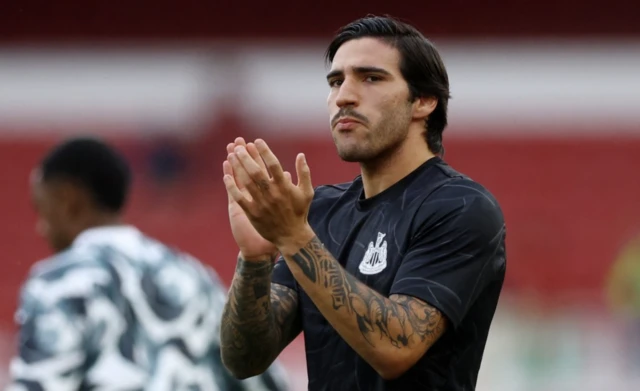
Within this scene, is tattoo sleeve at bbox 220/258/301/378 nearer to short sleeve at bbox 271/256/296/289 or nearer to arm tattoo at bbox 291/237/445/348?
short sleeve at bbox 271/256/296/289

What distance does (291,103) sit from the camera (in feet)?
53.9

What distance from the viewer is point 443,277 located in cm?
297

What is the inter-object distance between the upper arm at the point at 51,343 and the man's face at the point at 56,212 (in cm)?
53

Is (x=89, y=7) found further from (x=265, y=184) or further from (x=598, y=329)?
(x=265, y=184)

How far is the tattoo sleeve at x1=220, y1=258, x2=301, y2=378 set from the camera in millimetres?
3164

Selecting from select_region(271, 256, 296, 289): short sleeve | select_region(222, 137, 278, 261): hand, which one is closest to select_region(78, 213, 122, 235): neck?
select_region(271, 256, 296, 289): short sleeve

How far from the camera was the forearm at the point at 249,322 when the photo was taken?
3160 mm

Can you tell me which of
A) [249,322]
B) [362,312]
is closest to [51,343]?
[249,322]

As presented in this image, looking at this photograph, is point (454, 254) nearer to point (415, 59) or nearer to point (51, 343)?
point (415, 59)

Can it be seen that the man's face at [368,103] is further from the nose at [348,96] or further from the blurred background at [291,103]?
the blurred background at [291,103]

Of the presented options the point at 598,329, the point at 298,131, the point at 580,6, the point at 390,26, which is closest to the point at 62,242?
the point at 390,26

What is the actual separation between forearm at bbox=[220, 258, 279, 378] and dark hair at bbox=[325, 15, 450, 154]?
62cm

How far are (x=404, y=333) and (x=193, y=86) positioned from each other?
13.9 meters

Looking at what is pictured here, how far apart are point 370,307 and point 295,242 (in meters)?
0.24
